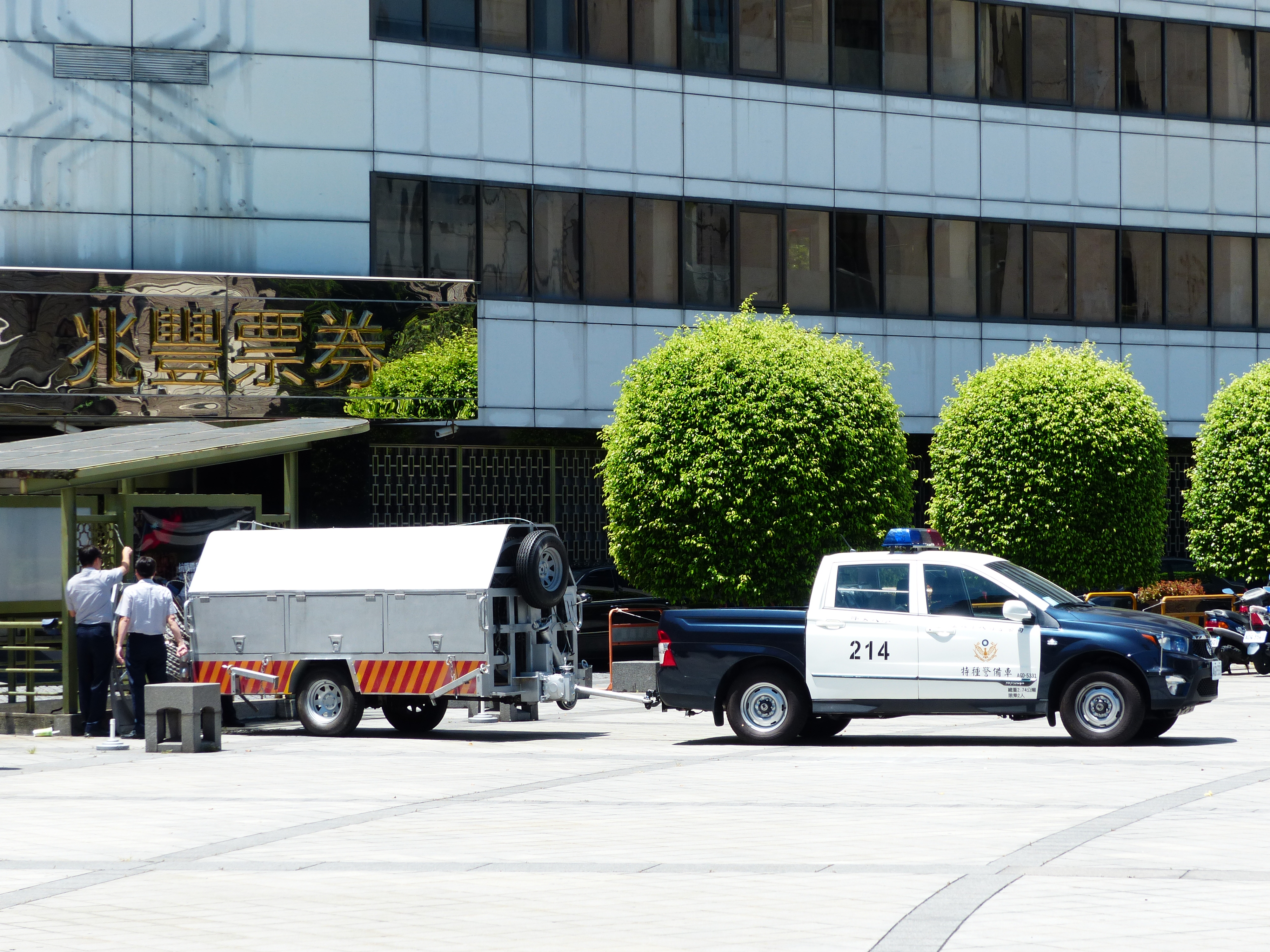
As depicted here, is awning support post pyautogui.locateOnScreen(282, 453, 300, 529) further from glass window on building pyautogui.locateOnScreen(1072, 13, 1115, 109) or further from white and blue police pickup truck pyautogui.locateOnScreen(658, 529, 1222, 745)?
glass window on building pyautogui.locateOnScreen(1072, 13, 1115, 109)

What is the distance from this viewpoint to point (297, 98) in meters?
28.2

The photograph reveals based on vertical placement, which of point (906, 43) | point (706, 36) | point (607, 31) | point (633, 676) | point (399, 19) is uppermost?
point (906, 43)

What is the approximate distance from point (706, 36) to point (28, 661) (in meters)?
16.9

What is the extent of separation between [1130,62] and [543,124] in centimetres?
1216

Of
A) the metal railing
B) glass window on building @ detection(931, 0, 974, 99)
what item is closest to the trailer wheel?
the metal railing

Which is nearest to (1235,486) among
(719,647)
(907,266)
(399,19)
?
(907,266)

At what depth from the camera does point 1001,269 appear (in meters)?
34.0

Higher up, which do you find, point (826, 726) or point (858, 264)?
point (858, 264)

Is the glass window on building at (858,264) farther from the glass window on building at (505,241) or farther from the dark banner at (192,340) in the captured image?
the dark banner at (192,340)

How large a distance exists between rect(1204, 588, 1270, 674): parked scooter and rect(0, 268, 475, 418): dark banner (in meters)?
12.9

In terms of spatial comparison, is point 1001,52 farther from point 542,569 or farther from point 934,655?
point 934,655

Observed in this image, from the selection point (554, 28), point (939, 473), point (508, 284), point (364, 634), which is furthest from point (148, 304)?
point (939, 473)

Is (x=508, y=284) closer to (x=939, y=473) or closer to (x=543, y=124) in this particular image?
(x=543, y=124)

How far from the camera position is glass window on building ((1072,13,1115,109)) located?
113 feet
